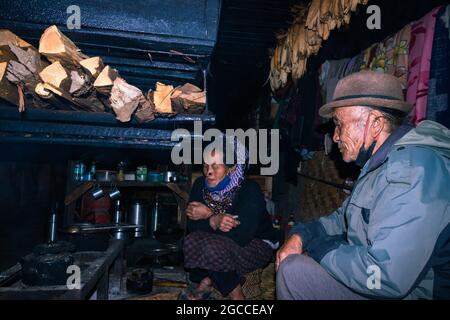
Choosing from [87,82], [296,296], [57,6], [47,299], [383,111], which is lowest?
[47,299]

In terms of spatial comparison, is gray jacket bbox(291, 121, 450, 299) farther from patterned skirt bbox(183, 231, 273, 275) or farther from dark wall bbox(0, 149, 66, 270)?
dark wall bbox(0, 149, 66, 270)

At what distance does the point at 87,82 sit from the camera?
2.47 m

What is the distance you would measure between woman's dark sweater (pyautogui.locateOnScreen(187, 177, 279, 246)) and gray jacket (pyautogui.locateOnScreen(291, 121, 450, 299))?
1.95 metres

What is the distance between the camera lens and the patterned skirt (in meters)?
3.59

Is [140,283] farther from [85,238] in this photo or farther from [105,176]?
[105,176]

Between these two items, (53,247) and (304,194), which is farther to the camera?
(304,194)

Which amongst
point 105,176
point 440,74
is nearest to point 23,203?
point 105,176

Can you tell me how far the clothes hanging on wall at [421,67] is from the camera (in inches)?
97.1

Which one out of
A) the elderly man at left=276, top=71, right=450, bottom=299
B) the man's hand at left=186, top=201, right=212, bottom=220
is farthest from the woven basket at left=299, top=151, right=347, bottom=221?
the elderly man at left=276, top=71, right=450, bottom=299

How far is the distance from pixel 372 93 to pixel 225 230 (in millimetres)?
2411

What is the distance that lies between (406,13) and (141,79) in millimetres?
3154

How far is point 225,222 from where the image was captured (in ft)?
12.5
